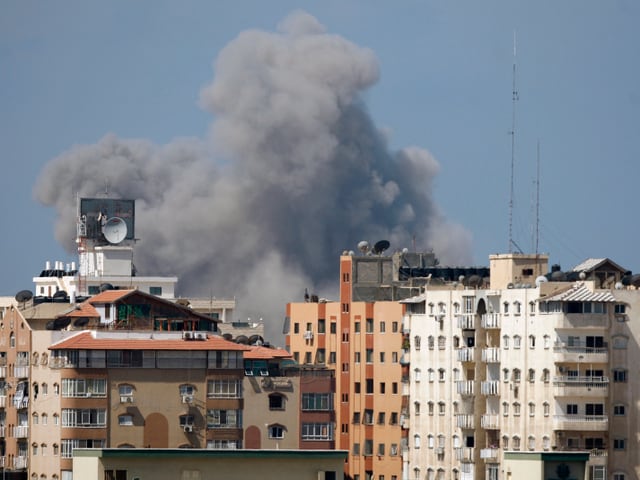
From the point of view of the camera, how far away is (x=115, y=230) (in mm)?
192000

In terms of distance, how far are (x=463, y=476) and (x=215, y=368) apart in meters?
12.8

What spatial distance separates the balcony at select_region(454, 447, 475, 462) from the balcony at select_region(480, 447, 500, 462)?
4.26ft

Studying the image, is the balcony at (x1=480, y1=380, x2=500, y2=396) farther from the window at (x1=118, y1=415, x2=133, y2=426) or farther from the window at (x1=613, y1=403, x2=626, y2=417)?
the window at (x1=118, y1=415, x2=133, y2=426)

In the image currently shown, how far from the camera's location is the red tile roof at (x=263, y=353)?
13325 cm

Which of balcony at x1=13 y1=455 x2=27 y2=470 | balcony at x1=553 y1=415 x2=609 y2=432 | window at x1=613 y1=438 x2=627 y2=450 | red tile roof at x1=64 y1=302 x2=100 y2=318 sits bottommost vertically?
balcony at x1=13 y1=455 x2=27 y2=470

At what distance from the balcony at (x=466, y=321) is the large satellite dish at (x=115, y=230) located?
7011 centimetres

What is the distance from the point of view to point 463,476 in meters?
121

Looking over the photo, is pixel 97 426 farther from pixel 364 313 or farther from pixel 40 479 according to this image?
pixel 364 313

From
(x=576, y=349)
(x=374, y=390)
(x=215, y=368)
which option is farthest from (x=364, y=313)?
(x=576, y=349)

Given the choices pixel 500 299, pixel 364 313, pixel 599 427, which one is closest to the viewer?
pixel 599 427

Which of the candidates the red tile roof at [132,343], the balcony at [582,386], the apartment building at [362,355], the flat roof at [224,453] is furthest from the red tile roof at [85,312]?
the flat roof at [224,453]

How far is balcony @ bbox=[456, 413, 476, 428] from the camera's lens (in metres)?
121

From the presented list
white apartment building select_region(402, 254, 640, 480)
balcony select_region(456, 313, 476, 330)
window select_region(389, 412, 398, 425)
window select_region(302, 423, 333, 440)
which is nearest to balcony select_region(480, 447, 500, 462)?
white apartment building select_region(402, 254, 640, 480)

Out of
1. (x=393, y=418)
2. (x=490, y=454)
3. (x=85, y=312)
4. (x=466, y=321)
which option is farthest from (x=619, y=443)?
(x=85, y=312)
